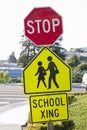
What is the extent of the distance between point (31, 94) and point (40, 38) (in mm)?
805

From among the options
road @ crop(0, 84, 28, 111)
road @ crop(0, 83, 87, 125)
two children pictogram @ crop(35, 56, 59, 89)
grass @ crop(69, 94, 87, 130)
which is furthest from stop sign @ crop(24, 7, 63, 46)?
road @ crop(0, 84, 28, 111)

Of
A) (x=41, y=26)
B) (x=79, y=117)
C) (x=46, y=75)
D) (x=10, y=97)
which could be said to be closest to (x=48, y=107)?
(x=46, y=75)

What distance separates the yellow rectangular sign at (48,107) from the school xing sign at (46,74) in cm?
10

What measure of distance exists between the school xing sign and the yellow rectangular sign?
10 cm

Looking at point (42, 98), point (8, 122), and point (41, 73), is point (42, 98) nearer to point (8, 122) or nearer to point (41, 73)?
point (41, 73)

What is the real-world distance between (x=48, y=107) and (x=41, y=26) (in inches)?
44.7

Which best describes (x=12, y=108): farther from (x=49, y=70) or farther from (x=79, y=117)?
(x=49, y=70)

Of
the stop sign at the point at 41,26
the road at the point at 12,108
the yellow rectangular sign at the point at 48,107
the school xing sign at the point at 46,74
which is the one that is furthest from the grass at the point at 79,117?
the stop sign at the point at 41,26

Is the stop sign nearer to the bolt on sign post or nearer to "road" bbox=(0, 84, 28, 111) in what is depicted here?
the bolt on sign post

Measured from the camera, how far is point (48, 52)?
5.99 meters

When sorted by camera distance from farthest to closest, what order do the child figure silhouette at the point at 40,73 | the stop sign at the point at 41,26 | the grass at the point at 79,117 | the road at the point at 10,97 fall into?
the road at the point at 10,97 → the grass at the point at 79,117 → the child figure silhouette at the point at 40,73 → the stop sign at the point at 41,26

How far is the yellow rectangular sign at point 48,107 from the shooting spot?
6062mm

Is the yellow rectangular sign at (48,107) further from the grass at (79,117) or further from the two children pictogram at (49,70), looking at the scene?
the grass at (79,117)

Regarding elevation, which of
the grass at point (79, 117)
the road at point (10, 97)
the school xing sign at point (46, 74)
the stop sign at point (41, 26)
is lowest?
the road at point (10, 97)
